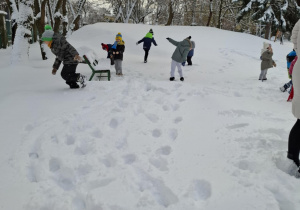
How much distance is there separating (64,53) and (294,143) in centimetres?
483

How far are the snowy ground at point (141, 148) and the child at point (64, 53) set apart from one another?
42 cm

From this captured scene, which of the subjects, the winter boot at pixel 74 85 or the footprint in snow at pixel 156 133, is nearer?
the footprint in snow at pixel 156 133

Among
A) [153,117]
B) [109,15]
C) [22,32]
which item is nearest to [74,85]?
[153,117]

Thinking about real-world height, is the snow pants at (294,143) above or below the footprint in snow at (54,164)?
above

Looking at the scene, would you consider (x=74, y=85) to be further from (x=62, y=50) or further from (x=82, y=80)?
(x=62, y=50)

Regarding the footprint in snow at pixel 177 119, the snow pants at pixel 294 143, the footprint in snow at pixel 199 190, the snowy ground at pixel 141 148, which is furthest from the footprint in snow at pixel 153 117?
the snow pants at pixel 294 143

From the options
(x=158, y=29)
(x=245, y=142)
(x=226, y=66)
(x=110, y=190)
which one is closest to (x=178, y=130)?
(x=245, y=142)

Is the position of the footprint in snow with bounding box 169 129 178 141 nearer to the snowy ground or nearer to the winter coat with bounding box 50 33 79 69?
the snowy ground

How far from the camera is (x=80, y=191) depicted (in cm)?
262

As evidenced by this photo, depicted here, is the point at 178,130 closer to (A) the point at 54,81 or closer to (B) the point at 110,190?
(B) the point at 110,190

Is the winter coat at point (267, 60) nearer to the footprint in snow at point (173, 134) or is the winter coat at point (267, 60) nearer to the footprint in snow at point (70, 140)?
the footprint in snow at point (173, 134)

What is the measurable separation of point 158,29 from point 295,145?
16.8m

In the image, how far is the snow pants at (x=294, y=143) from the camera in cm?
267

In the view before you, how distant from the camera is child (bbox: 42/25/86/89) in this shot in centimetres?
548
